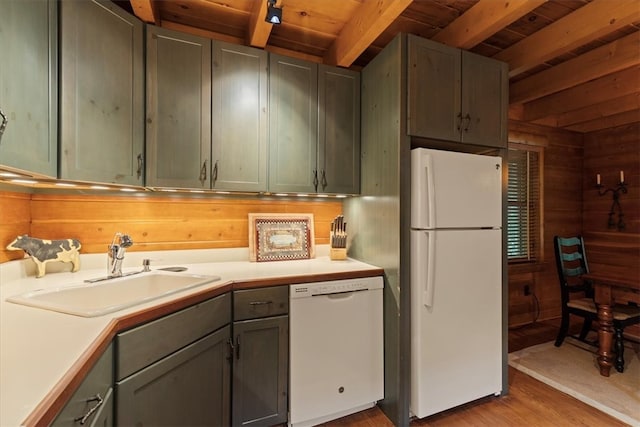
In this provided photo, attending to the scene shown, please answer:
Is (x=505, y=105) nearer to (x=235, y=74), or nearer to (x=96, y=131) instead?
(x=235, y=74)

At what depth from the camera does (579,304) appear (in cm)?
260

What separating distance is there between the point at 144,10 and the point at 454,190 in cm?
213

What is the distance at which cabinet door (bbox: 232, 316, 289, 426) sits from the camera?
5.16 feet

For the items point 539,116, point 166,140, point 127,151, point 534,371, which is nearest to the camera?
point 127,151

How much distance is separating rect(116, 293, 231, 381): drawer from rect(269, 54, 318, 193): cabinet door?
869 millimetres

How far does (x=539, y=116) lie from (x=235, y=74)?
3.25m

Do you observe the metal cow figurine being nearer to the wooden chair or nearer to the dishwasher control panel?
the dishwasher control panel

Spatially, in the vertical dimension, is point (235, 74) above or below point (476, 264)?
above

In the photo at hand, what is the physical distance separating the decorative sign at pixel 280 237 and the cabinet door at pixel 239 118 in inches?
14.8

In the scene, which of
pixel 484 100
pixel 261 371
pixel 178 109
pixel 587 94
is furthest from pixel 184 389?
pixel 587 94

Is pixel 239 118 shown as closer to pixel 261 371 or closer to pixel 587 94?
pixel 261 371

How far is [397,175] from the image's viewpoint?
1780 mm

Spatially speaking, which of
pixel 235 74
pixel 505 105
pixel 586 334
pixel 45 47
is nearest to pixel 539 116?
pixel 505 105

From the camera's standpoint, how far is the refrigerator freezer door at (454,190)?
176 cm
